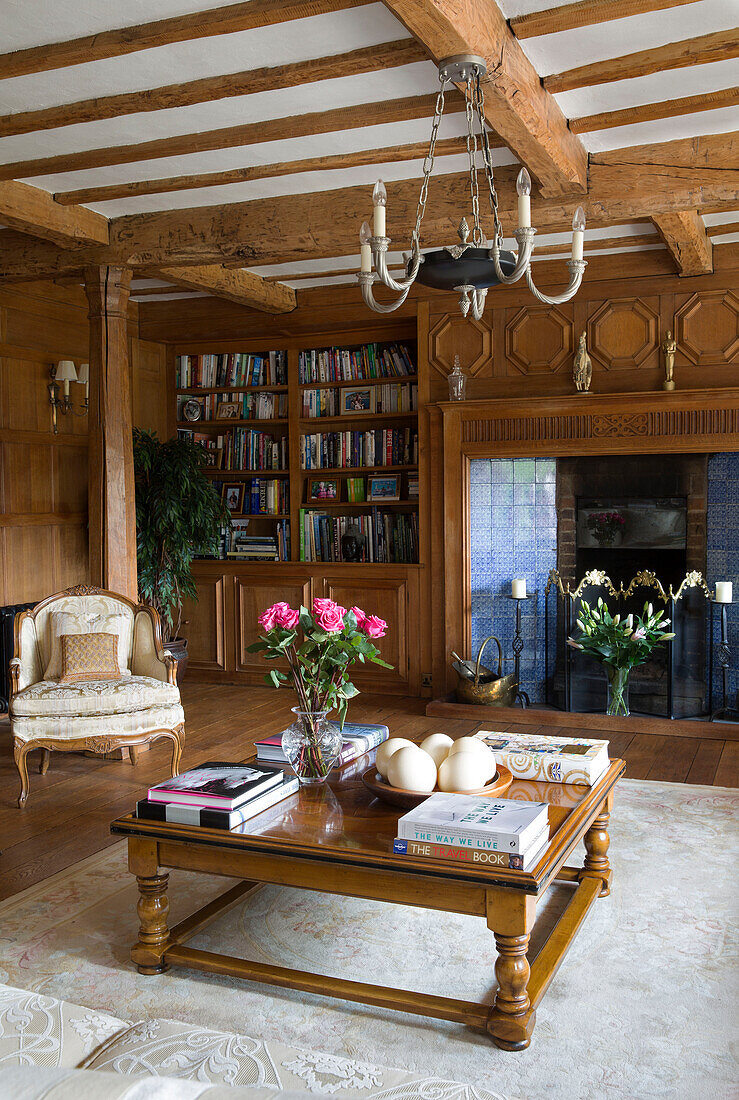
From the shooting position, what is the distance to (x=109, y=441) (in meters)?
4.97

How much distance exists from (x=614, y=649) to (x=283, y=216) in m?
2.86

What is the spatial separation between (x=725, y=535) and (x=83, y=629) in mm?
3579

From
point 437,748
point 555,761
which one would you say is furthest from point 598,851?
point 437,748

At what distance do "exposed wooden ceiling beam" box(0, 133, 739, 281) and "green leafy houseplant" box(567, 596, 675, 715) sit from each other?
2141mm

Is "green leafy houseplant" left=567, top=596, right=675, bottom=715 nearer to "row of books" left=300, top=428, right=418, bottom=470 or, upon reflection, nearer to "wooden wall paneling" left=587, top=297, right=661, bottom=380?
"wooden wall paneling" left=587, top=297, right=661, bottom=380

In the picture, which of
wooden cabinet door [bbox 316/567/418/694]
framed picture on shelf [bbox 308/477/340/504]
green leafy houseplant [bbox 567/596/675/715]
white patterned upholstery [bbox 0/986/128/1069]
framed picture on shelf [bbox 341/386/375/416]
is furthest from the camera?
framed picture on shelf [bbox 308/477/340/504]

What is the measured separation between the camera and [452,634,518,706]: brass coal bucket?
5605 millimetres

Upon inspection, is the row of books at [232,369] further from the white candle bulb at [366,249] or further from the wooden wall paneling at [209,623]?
the white candle bulb at [366,249]

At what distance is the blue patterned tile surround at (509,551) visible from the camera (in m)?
5.86

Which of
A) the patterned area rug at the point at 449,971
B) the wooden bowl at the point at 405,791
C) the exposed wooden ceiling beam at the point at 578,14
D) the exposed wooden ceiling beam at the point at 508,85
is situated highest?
the exposed wooden ceiling beam at the point at 578,14

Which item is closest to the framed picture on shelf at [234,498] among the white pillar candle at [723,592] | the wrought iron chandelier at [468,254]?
the white pillar candle at [723,592]

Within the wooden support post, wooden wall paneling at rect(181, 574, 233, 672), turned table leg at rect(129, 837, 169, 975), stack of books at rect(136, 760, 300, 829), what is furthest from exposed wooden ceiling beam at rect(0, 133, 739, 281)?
turned table leg at rect(129, 837, 169, 975)

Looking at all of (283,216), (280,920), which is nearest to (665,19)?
(283,216)

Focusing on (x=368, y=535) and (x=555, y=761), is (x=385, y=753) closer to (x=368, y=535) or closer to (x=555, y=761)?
(x=555, y=761)
